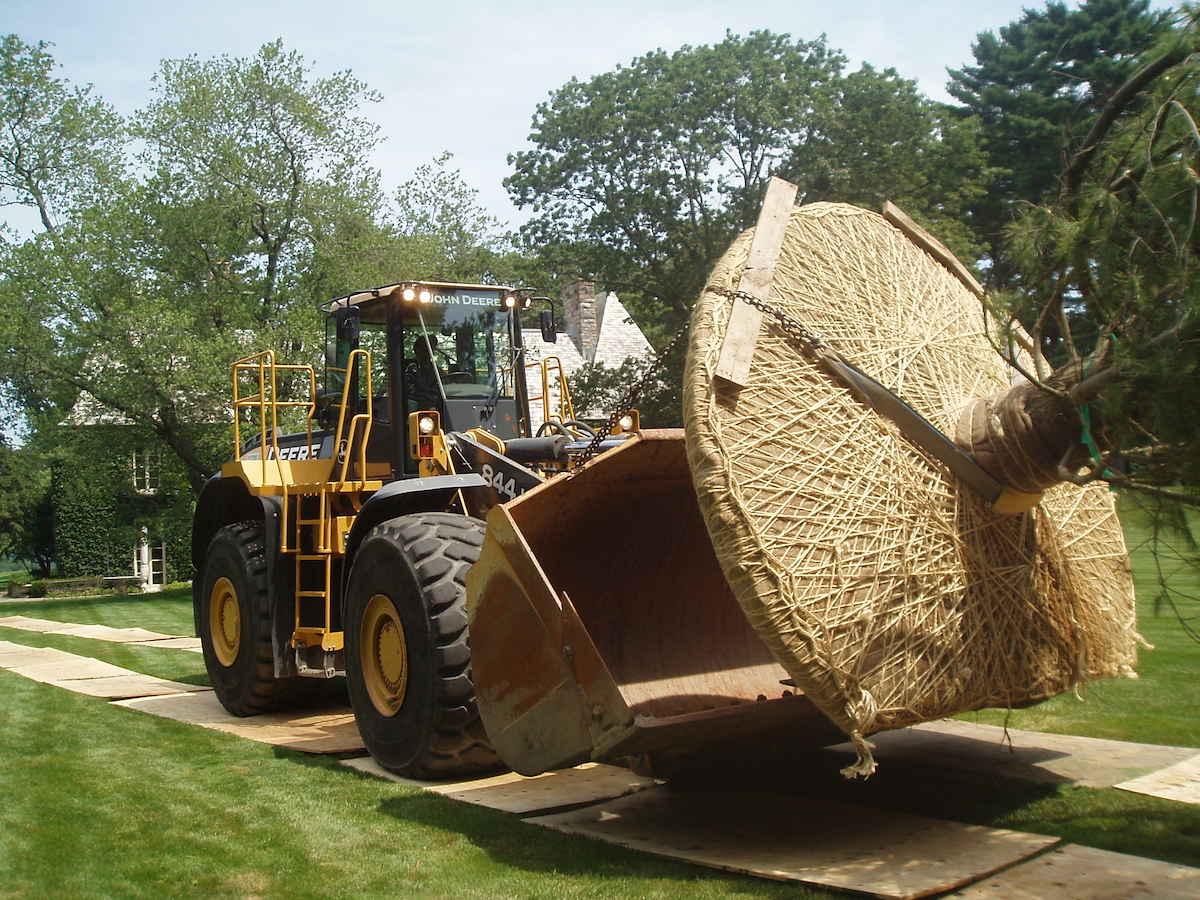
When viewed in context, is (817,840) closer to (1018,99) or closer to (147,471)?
(147,471)

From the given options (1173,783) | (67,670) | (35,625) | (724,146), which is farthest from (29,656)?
(724,146)

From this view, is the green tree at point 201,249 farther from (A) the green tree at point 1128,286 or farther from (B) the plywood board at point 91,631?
(A) the green tree at point 1128,286

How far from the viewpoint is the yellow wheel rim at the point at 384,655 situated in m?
6.63

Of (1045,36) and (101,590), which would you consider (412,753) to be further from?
(101,590)

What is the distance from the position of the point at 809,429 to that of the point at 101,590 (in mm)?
34149

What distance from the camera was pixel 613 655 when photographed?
634 centimetres

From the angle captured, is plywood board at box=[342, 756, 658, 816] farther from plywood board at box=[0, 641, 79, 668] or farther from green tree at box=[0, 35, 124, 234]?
green tree at box=[0, 35, 124, 234]

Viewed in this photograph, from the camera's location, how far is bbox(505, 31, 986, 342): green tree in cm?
2825

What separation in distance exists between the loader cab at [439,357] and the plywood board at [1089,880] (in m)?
4.73

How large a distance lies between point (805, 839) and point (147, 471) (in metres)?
26.0

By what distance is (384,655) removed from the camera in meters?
6.82

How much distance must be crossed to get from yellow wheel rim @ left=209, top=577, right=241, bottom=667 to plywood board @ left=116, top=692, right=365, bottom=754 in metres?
0.50

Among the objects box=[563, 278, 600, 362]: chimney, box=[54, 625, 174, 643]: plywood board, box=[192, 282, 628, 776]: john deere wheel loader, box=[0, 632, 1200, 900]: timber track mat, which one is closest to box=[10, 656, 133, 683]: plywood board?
box=[54, 625, 174, 643]: plywood board

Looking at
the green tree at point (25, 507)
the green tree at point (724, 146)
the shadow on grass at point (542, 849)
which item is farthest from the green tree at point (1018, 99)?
the green tree at point (25, 507)
